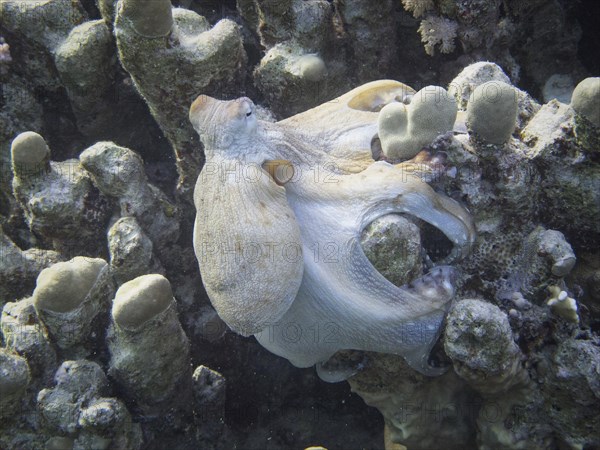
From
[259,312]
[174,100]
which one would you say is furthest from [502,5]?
[259,312]

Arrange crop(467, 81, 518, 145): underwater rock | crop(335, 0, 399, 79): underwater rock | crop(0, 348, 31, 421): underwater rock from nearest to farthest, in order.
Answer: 1. crop(467, 81, 518, 145): underwater rock
2. crop(0, 348, 31, 421): underwater rock
3. crop(335, 0, 399, 79): underwater rock

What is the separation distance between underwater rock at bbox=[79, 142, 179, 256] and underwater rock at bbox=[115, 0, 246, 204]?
0.42 m

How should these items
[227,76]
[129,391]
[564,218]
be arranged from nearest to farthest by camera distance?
[564,218] → [129,391] → [227,76]

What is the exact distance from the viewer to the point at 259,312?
2.37 meters

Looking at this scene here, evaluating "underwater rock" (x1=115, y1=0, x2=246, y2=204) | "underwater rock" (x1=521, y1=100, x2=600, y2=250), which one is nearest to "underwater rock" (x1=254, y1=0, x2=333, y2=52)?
"underwater rock" (x1=115, y1=0, x2=246, y2=204)

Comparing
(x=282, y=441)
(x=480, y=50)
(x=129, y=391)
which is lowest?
(x=282, y=441)

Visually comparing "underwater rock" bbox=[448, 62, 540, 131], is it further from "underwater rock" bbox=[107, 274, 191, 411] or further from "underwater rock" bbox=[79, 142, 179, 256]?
"underwater rock" bbox=[79, 142, 179, 256]

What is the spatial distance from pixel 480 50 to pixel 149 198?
2.95 meters

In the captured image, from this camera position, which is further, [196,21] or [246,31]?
[246,31]

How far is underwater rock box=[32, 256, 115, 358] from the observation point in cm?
291

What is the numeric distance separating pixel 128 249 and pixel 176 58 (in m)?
1.43

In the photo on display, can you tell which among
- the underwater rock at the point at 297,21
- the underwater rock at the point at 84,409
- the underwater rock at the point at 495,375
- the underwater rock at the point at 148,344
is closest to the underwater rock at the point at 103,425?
the underwater rock at the point at 84,409

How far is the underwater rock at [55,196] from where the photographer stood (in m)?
3.29

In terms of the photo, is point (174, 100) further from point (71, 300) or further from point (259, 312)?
point (259, 312)
